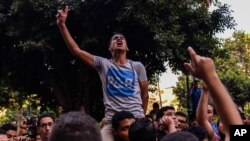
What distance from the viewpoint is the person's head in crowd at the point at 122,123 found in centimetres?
451

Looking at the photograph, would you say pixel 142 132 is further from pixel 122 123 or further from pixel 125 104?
pixel 125 104

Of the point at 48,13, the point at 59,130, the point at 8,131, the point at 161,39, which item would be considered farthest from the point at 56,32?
the point at 59,130

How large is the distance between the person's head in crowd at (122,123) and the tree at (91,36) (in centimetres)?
945

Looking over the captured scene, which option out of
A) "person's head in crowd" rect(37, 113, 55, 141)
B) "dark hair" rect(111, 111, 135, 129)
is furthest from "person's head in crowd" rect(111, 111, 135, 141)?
"person's head in crowd" rect(37, 113, 55, 141)

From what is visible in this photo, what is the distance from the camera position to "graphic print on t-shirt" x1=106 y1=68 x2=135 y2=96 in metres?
4.86

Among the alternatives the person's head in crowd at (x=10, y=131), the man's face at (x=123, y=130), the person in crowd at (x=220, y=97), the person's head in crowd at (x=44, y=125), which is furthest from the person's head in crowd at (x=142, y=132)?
the person's head in crowd at (x=10, y=131)

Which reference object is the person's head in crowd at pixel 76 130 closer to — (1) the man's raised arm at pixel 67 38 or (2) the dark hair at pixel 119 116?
(2) the dark hair at pixel 119 116

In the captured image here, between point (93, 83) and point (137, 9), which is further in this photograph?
point (93, 83)

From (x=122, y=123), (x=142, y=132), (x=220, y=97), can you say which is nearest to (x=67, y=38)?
(x=122, y=123)

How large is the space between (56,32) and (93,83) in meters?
2.12

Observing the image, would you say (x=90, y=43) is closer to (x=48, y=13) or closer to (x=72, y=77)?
(x=48, y=13)

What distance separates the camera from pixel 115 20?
14.7 meters

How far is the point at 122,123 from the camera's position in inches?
178

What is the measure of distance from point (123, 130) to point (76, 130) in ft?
8.88
